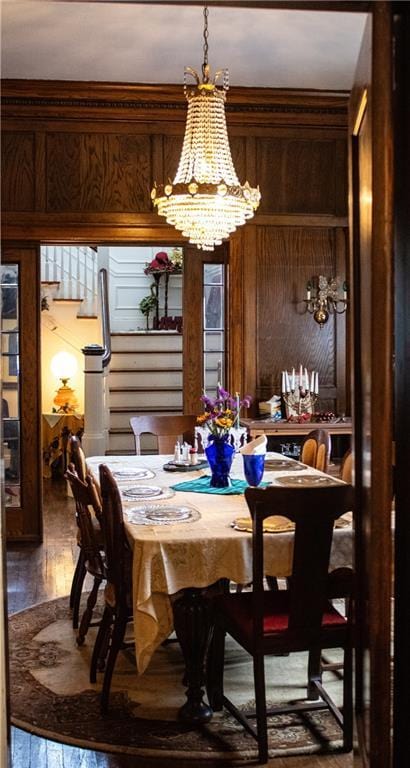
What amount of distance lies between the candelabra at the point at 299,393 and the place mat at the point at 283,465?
5.50 feet

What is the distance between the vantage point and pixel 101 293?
1059 cm

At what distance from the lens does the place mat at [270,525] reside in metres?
3.41

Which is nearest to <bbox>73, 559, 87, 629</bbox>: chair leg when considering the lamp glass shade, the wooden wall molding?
the wooden wall molding

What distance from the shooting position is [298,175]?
23.1ft

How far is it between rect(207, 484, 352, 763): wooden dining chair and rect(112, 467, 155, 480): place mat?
1.34m

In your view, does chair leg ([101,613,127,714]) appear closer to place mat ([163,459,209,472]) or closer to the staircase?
place mat ([163,459,209,472])

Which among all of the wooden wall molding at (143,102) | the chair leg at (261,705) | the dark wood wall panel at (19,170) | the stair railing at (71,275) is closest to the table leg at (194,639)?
the chair leg at (261,705)

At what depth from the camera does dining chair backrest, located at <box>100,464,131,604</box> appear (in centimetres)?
354

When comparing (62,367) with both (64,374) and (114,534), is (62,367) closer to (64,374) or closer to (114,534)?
(64,374)

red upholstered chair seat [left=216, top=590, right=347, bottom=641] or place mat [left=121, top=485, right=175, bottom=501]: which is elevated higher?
place mat [left=121, top=485, right=175, bottom=501]

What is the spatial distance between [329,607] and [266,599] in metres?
0.24

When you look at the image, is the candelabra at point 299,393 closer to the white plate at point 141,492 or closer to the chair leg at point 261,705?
the white plate at point 141,492

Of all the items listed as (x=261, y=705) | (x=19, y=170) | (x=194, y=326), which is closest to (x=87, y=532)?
(x=261, y=705)

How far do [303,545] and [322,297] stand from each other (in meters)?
4.11
